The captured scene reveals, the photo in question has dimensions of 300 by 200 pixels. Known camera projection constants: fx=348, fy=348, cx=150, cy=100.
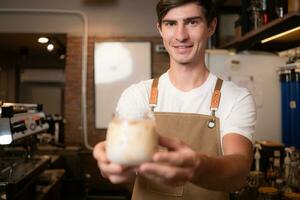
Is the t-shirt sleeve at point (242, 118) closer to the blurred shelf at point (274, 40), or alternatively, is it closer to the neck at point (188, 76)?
the neck at point (188, 76)

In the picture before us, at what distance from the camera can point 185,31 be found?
1.35 m

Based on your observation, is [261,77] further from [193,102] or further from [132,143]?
[132,143]

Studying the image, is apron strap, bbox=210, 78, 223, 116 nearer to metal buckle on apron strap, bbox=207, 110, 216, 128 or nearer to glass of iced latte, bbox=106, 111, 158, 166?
metal buckle on apron strap, bbox=207, 110, 216, 128

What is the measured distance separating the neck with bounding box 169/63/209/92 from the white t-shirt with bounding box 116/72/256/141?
19 mm

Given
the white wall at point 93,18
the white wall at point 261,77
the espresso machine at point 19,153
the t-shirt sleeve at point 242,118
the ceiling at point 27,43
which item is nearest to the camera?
the t-shirt sleeve at point 242,118

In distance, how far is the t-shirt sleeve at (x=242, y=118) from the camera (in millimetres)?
1290

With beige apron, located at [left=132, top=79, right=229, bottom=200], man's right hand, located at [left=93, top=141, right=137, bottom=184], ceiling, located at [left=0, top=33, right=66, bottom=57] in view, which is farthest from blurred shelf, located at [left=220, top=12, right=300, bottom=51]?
ceiling, located at [left=0, top=33, right=66, bottom=57]

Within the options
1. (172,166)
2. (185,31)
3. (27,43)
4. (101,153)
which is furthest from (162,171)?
(27,43)

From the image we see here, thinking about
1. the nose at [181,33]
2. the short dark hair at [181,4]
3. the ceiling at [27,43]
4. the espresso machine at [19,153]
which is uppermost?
the ceiling at [27,43]

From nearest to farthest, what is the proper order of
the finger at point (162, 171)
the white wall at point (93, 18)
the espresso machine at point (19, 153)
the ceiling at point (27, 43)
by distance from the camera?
the finger at point (162, 171), the espresso machine at point (19, 153), the white wall at point (93, 18), the ceiling at point (27, 43)

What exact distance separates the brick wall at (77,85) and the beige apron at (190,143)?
10.8 ft

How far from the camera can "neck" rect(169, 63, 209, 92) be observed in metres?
1.46

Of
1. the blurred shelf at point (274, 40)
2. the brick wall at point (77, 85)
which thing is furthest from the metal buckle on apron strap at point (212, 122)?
the brick wall at point (77, 85)

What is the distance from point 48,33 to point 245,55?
2660 millimetres
